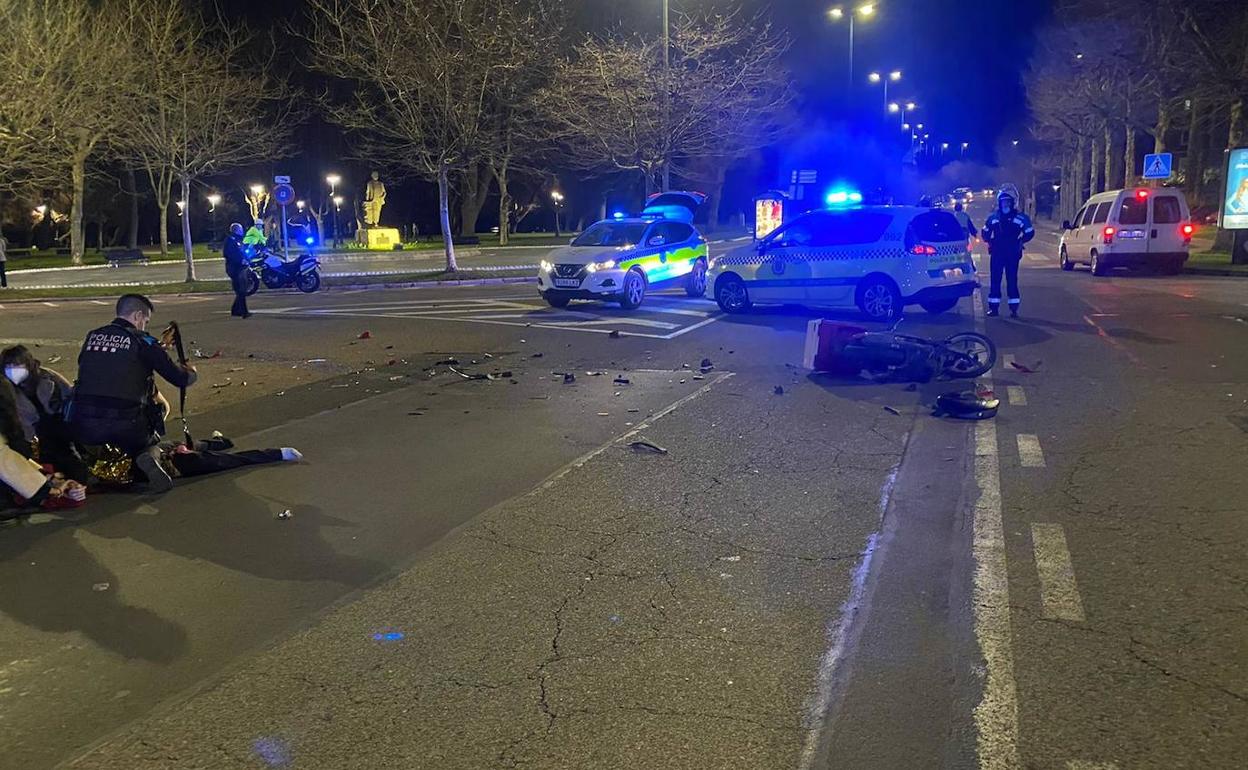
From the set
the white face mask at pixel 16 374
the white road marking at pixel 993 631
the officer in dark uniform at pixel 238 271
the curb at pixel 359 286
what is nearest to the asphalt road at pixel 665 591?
the white road marking at pixel 993 631

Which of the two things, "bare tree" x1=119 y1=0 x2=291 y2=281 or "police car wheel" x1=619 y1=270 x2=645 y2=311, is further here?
"bare tree" x1=119 y1=0 x2=291 y2=281

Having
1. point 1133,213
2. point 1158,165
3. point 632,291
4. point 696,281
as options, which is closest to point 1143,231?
point 1133,213

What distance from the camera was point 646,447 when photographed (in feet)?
25.7

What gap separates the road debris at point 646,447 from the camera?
25.3ft

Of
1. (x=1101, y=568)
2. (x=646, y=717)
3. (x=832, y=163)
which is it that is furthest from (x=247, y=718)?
(x=832, y=163)

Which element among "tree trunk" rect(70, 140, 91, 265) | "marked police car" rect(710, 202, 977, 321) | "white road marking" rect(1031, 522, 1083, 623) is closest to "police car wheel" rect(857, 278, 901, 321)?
"marked police car" rect(710, 202, 977, 321)

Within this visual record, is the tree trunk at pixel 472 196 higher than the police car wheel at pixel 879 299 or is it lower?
higher

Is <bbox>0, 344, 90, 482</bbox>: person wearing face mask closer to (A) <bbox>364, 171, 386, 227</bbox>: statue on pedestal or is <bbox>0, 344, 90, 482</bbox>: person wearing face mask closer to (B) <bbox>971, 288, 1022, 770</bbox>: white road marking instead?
(B) <bbox>971, 288, 1022, 770</bbox>: white road marking

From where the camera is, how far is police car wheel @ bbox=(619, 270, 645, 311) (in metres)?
17.8

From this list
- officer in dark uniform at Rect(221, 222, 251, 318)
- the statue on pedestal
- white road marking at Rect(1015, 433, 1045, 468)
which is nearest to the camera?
white road marking at Rect(1015, 433, 1045, 468)

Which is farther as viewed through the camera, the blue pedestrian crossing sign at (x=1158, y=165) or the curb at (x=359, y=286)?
the blue pedestrian crossing sign at (x=1158, y=165)

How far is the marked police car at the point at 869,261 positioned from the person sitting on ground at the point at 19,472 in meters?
11.8

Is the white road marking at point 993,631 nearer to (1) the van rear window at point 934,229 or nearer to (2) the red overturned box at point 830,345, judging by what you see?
(2) the red overturned box at point 830,345

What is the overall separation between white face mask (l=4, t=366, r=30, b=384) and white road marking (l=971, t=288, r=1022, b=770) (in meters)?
6.17
